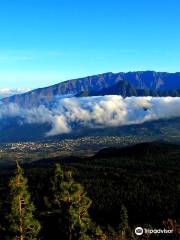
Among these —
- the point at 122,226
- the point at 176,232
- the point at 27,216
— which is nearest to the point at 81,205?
the point at 27,216

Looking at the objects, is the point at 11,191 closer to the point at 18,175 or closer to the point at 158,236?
the point at 18,175

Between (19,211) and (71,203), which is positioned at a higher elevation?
(71,203)

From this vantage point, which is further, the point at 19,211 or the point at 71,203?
the point at 71,203

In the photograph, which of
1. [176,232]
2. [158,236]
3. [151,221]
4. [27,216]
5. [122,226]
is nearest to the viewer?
[27,216]

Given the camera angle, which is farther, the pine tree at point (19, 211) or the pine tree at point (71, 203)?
the pine tree at point (71, 203)
